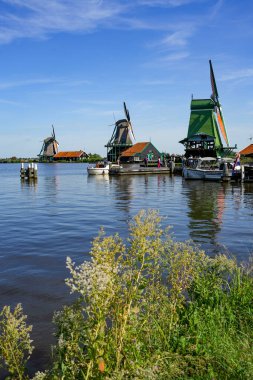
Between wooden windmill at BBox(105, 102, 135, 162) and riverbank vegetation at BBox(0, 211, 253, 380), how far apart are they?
264 feet

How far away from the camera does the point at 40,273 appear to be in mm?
10328

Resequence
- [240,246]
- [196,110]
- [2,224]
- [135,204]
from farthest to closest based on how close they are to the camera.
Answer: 1. [196,110]
2. [135,204]
3. [2,224]
4. [240,246]

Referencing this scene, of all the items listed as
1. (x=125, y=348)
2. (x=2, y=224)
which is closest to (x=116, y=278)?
(x=125, y=348)

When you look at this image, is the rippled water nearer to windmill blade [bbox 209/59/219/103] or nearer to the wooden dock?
the wooden dock

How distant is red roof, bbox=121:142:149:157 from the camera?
78.7 m

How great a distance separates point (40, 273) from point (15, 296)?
1713 mm

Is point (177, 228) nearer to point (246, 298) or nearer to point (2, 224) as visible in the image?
point (2, 224)

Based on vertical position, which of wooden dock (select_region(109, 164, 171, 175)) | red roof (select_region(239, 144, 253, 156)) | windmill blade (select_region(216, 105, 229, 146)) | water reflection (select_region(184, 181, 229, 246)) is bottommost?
water reflection (select_region(184, 181, 229, 246))

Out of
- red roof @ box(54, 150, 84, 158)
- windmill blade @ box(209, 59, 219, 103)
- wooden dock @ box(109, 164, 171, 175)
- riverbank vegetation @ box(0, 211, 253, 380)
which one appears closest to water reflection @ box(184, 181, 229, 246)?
riverbank vegetation @ box(0, 211, 253, 380)

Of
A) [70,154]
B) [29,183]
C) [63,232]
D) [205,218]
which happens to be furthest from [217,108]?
[70,154]

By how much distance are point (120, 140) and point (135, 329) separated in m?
84.8

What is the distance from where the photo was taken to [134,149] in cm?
8062

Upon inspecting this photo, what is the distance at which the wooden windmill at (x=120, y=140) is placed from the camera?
86.4 meters

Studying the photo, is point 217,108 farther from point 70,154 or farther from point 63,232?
point 70,154
